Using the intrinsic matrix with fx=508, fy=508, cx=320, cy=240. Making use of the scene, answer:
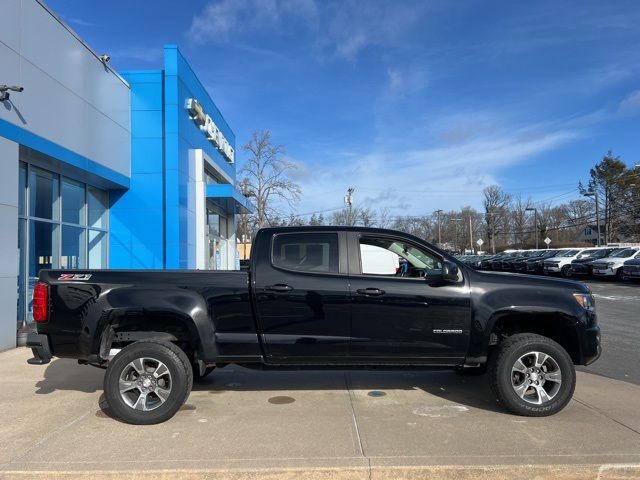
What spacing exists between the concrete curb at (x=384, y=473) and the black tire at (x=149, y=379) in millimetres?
1065

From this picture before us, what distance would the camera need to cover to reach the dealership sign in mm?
16781

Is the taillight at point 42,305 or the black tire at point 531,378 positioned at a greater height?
the taillight at point 42,305

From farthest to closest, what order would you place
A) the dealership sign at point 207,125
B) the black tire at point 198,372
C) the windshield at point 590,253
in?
the windshield at point 590,253 < the dealership sign at point 207,125 < the black tire at point 198,372

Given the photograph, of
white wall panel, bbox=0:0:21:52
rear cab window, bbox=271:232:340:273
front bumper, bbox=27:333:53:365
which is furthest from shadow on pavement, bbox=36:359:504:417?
white wall panel, bbox=0:0:21:52

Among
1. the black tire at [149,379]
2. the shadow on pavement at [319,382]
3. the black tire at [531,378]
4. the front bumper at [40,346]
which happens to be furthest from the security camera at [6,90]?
the black tire at [531,378]

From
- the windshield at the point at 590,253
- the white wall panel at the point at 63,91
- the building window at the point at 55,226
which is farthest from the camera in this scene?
the windshield at the point at 590,253

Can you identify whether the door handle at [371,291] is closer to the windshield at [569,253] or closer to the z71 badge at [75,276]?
the z71 badge at [75,276]

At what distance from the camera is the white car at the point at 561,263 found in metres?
29.5

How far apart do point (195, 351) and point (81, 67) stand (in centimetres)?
980

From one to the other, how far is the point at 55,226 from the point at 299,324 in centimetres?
911

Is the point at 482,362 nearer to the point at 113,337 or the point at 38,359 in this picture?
the point at 113,337

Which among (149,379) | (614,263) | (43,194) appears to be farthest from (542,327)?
(614,263)

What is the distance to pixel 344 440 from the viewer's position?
4.43 metres

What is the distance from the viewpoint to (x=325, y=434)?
180 inches
